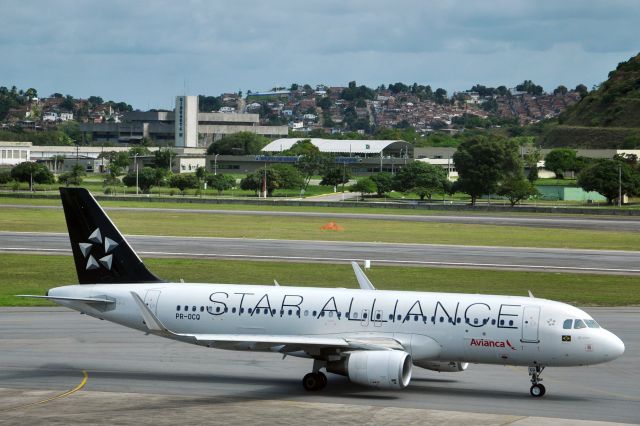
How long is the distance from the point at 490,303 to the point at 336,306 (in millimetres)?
5461

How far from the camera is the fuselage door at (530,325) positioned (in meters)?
35.8

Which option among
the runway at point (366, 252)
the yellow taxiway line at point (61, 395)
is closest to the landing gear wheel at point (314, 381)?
the yellow taxiway line at point (61, 395)

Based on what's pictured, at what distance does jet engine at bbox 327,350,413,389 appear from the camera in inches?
1355

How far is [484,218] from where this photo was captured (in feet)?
448

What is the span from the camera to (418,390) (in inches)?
1470

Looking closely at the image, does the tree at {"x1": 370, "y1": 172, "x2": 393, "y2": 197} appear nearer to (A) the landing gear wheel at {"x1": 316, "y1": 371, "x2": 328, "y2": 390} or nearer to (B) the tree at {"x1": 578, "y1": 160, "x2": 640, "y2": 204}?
(B) the tree at {"x1": 578, "y1": 160, "x2": 640, "y2": 204}

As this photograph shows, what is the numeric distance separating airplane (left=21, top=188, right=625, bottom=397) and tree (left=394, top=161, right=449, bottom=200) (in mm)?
151323

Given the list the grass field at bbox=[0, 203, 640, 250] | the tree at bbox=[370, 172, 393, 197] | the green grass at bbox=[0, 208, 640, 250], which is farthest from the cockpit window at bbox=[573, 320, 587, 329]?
the tree at bbox=[370, 172, 393, 197]

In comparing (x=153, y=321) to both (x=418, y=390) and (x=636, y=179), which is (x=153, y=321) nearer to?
(x=418, y=390)

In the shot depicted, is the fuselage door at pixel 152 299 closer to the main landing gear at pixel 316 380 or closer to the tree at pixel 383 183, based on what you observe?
the main landing gear at pixel 316 380

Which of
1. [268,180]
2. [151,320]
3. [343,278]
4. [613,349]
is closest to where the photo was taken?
[151,320]

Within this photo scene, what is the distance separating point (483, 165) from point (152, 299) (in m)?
144

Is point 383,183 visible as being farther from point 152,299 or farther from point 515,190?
point 152,299

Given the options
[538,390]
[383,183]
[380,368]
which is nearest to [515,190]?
[383,183]
